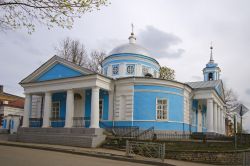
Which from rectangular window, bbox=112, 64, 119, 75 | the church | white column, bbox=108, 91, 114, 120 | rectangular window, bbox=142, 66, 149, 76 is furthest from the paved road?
rectangular window, bbox=142, 66, 149, 76

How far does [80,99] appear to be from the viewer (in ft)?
82.4

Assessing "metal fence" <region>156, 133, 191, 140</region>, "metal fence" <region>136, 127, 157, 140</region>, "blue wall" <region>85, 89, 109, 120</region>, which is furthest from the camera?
"blue wall" <region>85, 89, 109, 120</region>

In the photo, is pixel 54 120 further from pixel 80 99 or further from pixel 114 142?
pixel 114 142

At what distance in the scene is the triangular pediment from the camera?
75.0ft

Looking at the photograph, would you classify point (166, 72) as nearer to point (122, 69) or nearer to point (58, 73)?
point (122, 69)

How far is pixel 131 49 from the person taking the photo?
28859mm

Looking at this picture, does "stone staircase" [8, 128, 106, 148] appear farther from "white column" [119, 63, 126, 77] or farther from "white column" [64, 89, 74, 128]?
"white column" [119, 63, 126, 77]

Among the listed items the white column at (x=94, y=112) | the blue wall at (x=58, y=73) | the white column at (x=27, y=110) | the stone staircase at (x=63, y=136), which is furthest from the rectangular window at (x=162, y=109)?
the white column at (x=27, y=110)

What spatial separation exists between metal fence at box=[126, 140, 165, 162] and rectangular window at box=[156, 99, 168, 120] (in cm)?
778

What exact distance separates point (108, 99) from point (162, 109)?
445 cm

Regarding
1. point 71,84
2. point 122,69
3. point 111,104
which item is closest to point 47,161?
point 71,84

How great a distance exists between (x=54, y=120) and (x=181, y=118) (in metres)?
11.0

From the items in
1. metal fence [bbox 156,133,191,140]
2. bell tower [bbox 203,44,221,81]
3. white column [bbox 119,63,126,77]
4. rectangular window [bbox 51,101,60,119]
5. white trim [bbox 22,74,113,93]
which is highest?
bell tower [bbox 203,44,221,81]

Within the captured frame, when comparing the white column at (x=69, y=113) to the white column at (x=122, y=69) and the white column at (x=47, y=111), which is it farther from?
the white column at (x=122, y=69)
